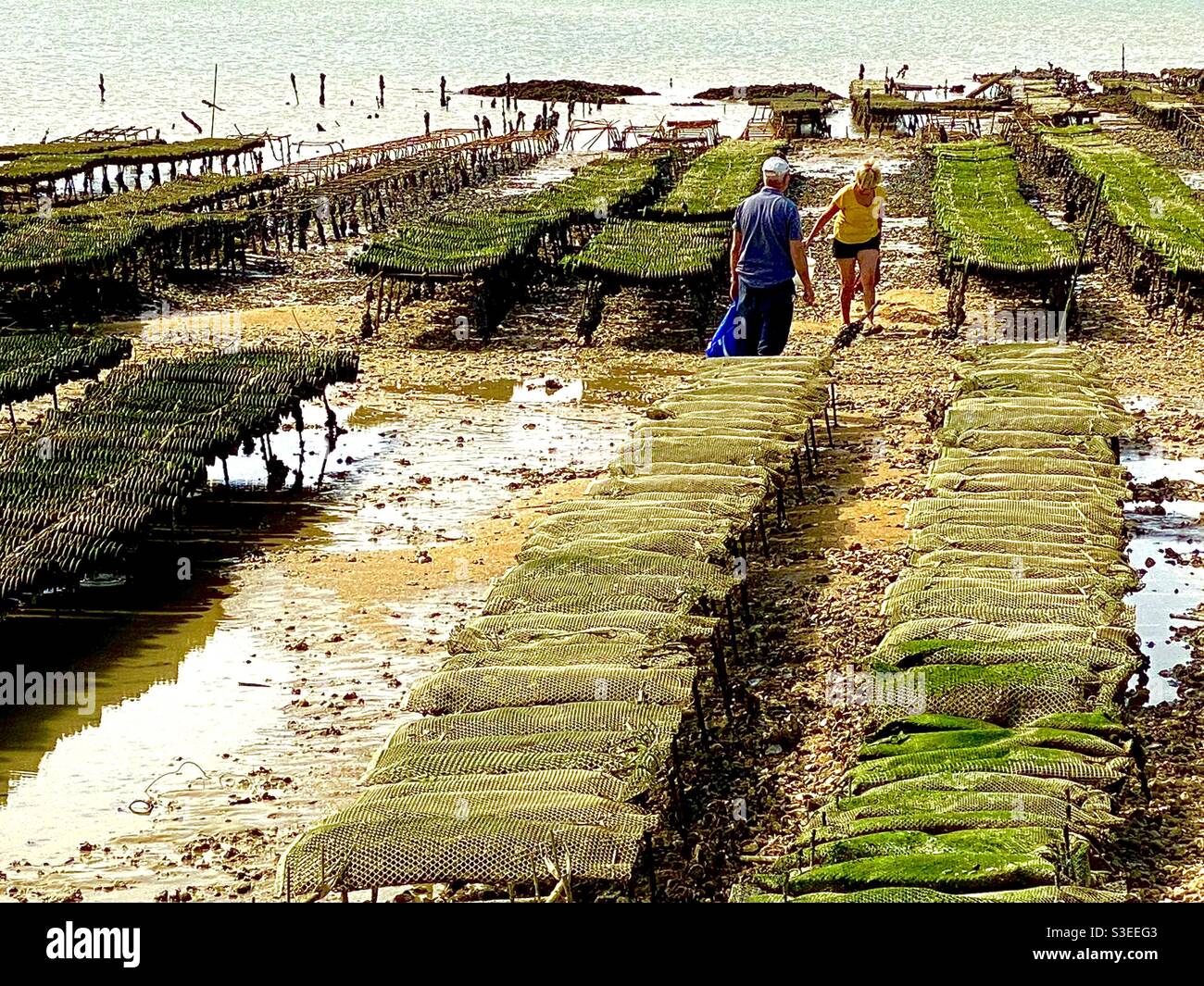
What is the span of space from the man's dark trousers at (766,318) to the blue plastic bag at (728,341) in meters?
0.08

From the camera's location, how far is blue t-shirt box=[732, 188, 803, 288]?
18.8 meters

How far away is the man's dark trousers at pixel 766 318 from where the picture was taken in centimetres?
1936

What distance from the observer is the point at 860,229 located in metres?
22.3

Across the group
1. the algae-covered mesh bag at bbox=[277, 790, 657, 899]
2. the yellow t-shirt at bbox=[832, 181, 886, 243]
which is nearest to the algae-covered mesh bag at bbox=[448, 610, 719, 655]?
the algae-covered mesh bag at bbox=[277, 790, 657, 899]

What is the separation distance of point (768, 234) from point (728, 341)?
1638mm

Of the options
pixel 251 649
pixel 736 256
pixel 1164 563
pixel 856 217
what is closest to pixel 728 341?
pixel 736 256

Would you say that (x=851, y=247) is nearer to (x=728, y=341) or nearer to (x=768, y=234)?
(x=728, y=341)

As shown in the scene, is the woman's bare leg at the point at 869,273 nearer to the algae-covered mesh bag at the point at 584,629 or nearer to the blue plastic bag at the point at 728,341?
the blue plastic bag at the point at 728,341

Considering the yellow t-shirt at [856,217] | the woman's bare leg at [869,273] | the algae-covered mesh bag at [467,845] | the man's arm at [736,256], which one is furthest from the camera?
the woman's bare leg at [869,273]

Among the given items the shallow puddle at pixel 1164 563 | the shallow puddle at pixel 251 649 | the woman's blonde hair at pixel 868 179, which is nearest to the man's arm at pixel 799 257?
the shallow puddle at pixel 251 649

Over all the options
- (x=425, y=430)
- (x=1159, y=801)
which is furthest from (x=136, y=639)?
(x=1159, y=801)

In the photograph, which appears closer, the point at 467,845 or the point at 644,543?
the point at 467,845

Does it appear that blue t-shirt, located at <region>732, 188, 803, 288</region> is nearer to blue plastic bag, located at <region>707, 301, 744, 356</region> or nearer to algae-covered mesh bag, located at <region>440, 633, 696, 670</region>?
blue plastic bag, located at <region>707, 301, 744, 356</region>

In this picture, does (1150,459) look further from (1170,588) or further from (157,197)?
(157,197)
